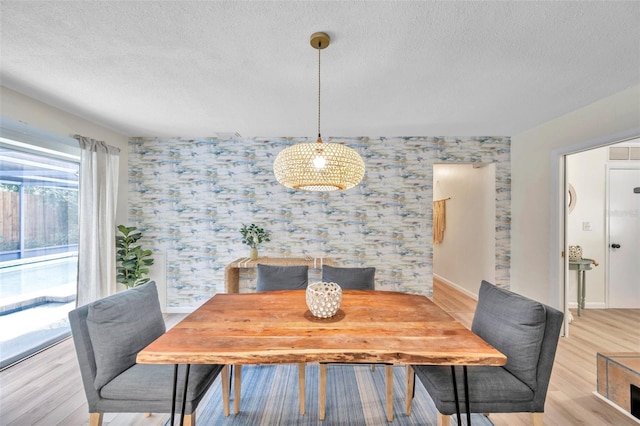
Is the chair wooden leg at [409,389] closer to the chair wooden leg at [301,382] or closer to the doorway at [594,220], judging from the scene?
the chair wooden leg at [301,382]

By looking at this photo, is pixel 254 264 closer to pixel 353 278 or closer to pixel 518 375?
pixel 353 278

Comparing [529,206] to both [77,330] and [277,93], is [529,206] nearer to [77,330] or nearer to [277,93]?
[277,93]

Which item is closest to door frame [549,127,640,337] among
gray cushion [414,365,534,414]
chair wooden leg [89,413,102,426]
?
gray cushion [414,365,534,414]

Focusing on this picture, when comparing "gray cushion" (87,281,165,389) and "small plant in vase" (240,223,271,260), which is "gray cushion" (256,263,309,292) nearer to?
"gray cushion" (87,281,165,389)

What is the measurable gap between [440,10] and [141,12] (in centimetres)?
163

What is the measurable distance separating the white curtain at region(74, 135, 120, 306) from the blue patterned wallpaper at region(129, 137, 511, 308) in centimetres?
53

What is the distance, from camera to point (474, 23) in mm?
1589

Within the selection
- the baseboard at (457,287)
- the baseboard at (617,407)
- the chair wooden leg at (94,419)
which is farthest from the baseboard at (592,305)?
the chair wooden leg at (94,419)

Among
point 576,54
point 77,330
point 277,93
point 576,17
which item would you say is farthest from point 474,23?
point 77,330

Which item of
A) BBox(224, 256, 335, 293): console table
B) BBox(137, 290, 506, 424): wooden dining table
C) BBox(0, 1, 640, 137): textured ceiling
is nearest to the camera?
BBox(137, 290, 506, 424): wooden dining table

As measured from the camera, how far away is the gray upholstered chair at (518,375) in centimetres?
140

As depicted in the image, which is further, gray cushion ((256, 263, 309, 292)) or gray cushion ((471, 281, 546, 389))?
gray cushion ((256, 263, 309, 292))

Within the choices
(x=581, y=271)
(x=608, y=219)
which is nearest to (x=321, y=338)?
(x=581, y=271)

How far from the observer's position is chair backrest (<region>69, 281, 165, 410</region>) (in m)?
1.44
